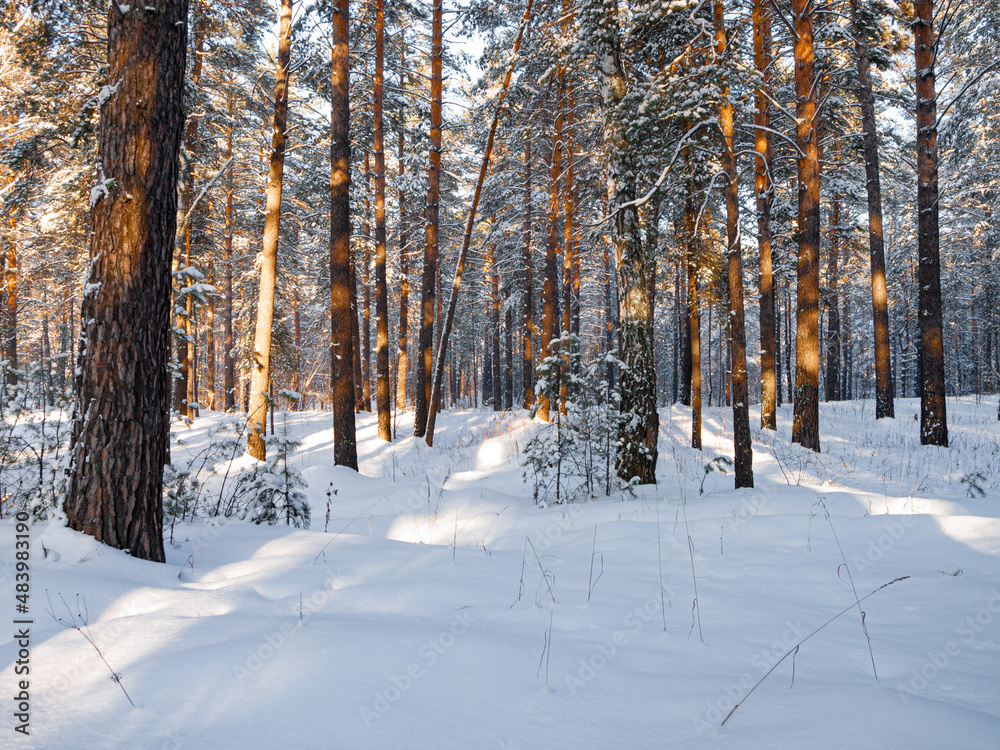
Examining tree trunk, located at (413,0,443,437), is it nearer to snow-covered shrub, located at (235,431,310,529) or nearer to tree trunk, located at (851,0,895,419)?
snow-covered shrub, located at (235,431,310,529)

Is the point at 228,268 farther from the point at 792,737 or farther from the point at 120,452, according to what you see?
the point at 792,737

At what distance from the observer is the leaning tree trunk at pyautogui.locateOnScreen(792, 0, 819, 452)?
796 cm

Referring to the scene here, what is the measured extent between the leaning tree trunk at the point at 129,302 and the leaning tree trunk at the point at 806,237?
9.05 meters

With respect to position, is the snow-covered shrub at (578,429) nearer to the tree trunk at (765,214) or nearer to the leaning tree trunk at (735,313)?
the leaning tree trunk at (735,313)

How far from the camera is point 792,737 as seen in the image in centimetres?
143

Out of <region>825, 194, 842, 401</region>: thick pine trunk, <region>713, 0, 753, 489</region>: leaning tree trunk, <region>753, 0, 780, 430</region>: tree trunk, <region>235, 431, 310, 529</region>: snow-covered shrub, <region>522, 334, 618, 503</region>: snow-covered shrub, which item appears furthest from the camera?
<region>825, 194, 842, 401</region>: thick pine trunk

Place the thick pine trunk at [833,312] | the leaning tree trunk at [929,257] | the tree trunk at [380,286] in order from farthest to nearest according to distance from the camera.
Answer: the thick pine trunk at [833,312] → the tree trunk at [380,286] → the leaning tree trunk at [929,257]

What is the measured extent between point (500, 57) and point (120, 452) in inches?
471

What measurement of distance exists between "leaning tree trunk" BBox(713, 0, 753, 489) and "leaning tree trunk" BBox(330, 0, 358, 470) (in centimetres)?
610

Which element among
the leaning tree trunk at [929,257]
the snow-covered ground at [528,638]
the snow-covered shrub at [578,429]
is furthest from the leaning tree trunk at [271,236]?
the leaning tree trunk at [929,257]

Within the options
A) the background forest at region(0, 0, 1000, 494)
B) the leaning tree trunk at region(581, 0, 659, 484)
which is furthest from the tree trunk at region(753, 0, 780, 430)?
the leaning tree trunk at region(581, 0, 659, 484)

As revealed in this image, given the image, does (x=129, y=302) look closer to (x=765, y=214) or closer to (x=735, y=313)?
(x=735, y=313)

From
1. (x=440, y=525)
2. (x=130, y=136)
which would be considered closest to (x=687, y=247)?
(x=440, y=525)

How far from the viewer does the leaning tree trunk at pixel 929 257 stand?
10.1 m
